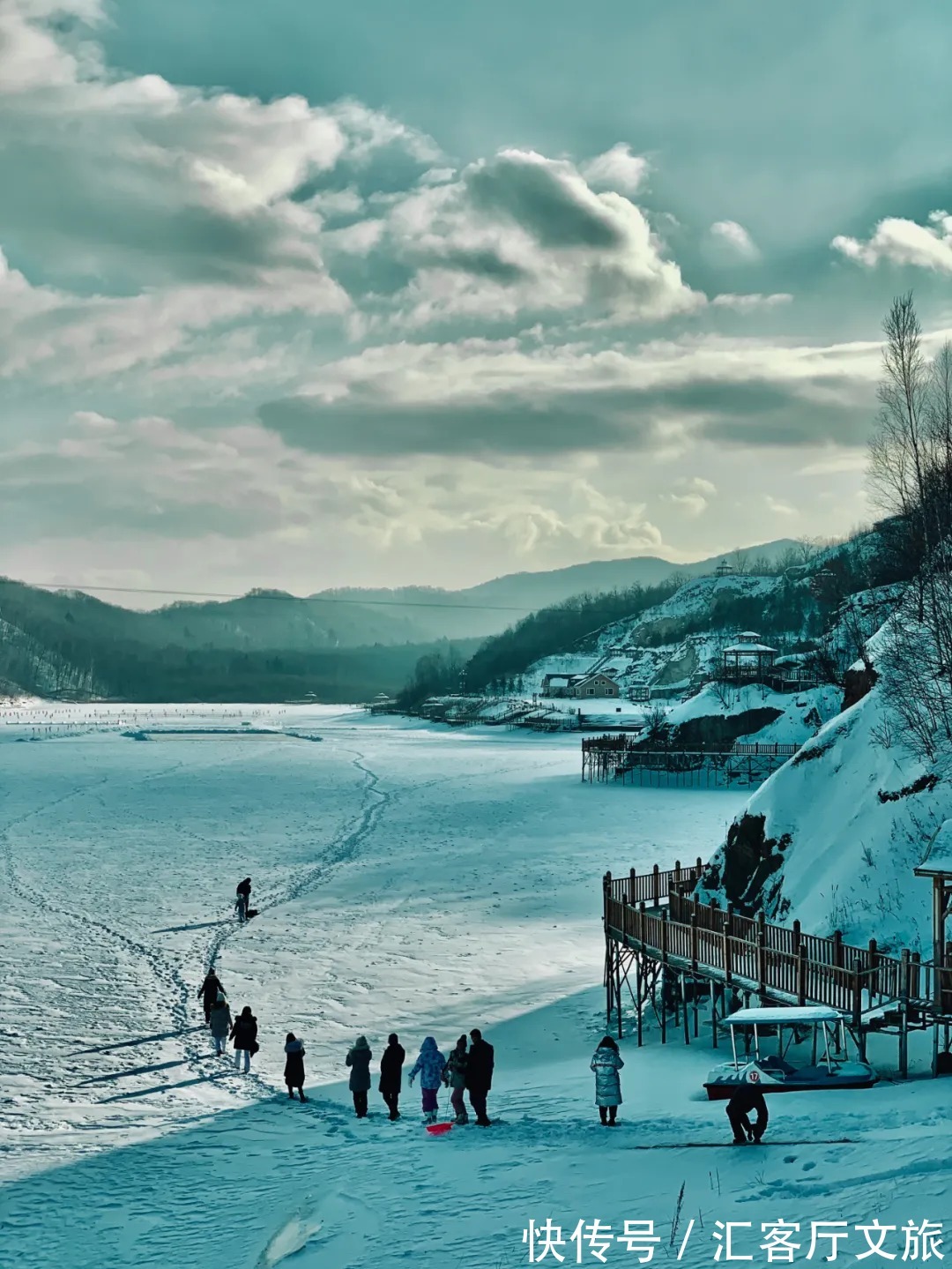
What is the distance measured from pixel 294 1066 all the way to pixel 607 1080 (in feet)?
18.4

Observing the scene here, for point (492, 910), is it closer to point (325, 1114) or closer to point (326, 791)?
point (325, 1114)

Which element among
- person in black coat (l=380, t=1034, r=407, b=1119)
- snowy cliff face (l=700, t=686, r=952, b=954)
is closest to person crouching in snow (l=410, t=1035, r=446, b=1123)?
person in black coat (l=380, t=1034, r=407, b=1119)

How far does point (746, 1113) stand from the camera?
12602mm

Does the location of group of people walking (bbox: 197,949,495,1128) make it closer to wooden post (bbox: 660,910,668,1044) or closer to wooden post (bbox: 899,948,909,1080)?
wooden post (bbox: 660,910,668,1044)

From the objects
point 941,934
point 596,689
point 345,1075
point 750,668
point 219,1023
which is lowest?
point 345,1075

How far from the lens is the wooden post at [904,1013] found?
1598 cm

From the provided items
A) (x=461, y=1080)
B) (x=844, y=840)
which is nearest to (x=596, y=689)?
(x=844, y=840)

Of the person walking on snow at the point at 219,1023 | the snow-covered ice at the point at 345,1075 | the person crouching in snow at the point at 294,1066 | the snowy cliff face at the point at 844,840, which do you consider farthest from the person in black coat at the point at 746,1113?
the person walking on snow at the point at 219,1023

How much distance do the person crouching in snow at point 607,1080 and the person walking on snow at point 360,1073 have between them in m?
3.56

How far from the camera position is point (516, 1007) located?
22.5m

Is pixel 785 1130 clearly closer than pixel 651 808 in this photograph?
Yes

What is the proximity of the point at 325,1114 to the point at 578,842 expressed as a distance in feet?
98.9

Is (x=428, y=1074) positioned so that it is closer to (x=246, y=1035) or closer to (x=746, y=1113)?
(x=246, y=1035)

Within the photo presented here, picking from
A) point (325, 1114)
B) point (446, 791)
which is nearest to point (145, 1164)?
point (325, 1114)
